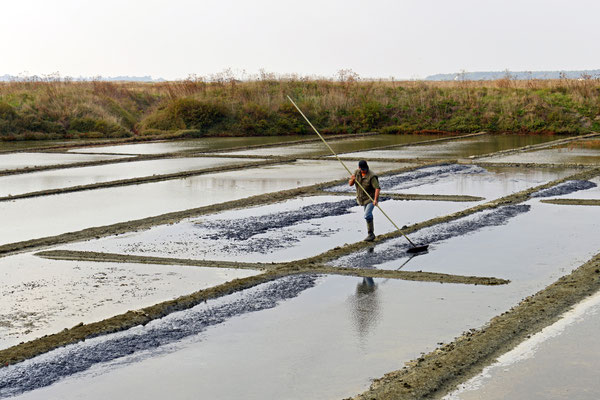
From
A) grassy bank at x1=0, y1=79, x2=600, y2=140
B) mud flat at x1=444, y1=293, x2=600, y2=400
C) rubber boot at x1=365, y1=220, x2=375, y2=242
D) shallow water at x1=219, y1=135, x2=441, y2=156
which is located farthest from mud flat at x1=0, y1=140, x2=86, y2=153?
mud flat at x1=444, y1=293, x2=600, y2=400

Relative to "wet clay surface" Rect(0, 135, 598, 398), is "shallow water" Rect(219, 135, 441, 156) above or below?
above

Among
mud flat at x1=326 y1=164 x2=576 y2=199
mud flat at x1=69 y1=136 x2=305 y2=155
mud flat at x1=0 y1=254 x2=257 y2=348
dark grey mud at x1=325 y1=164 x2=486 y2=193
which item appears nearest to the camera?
mud flat at x1=0 y1=254 x2=257 y2=348

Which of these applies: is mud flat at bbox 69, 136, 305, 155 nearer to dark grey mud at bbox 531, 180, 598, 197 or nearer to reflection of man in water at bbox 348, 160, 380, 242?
dark grey mud at bbox 531, 180, 598, 197

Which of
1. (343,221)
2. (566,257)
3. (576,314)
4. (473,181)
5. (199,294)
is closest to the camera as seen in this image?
(576,314)

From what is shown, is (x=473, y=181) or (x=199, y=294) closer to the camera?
(x=199, y=294)

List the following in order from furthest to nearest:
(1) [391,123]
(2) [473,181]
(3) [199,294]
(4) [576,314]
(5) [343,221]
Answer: (1) [391,123] → (2) [473,181] → (5) [343,221] → (3) [199,294] → (4) [576,314]

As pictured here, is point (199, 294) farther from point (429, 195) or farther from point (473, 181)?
point (473, 181)

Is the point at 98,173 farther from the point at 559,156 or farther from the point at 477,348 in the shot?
the point at 477,348

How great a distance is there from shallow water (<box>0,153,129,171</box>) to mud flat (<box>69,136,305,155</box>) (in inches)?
54.5

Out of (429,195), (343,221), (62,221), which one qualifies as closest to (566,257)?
(343,221)

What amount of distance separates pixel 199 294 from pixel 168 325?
3.46ft

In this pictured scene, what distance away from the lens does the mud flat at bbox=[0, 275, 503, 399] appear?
6.52 metres

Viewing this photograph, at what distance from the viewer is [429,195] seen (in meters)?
16.9

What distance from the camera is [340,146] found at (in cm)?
3044
